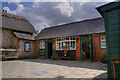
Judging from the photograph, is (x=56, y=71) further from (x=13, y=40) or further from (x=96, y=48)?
(x=13, y=40)

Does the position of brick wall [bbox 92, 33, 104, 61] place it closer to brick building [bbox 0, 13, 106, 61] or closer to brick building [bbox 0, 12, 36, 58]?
brick building [bbox 0, 13, 106, 61]

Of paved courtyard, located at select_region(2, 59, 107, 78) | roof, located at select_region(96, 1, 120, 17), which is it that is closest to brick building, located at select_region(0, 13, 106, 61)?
paved courtyard, located at select_region(2, 59, 107, 78)

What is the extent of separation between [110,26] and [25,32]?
1569 centimetres

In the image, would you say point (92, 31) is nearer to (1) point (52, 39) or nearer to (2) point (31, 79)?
(1) point (52, 39)

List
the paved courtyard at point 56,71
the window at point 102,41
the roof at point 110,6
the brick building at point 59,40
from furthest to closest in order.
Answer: the brick building at point 59,40 < the window at point 102,41 < the paved courtyard at point 56,71 < the roof at point 110,6

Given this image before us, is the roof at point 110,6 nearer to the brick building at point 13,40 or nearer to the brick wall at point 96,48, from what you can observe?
the brick wall at point 96,48

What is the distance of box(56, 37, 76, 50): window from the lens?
40.5ft

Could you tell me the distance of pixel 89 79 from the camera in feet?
13.8

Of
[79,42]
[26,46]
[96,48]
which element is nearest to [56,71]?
[96,48]

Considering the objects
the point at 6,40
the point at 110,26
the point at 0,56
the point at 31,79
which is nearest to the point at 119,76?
the point at 110,26

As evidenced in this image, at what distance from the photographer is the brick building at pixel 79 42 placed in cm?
1043

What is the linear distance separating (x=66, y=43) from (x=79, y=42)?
76.2 inches

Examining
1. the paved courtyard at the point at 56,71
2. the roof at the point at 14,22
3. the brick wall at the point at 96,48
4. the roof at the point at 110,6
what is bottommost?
the paved courtyard at the point at 56,71

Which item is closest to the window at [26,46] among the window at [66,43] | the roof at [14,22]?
the roof at [14,22]
